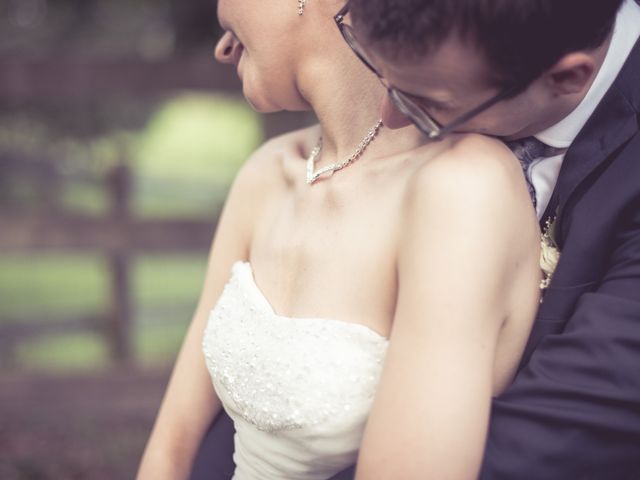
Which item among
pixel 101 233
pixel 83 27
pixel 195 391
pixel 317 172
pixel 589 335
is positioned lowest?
pixel 101 233

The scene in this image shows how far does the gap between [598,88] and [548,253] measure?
323 mm

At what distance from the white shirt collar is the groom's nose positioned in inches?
10.6

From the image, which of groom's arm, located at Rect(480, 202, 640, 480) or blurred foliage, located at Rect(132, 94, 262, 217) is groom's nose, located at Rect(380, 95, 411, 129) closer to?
groom's arm, located at Rect(480, 202, 640, 480)

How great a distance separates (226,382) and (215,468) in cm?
30

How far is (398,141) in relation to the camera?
1.75m

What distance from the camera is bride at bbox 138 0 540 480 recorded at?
4.74 feet

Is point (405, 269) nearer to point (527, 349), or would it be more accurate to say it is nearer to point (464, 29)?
point (527, 349)

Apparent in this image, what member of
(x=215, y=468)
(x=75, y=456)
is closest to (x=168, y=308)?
(x=75, y=456)

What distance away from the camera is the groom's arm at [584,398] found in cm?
148

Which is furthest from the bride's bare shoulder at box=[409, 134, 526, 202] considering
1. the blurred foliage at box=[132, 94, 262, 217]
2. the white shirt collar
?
the blurred foliage at box=[132, 94, 262, 217]

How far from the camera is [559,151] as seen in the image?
164 centimetres

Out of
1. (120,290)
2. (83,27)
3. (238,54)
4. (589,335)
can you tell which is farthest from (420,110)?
(83,27)

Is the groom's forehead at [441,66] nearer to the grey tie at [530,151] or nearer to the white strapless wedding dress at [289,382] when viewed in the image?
the grey tie at [530,151]

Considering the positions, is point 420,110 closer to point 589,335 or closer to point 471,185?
point 471,185
